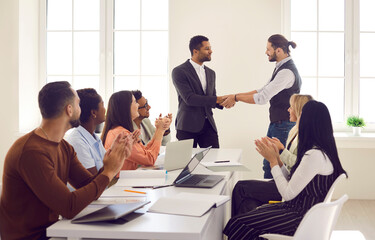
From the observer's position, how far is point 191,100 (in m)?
4.22

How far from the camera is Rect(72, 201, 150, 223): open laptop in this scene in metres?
1.70

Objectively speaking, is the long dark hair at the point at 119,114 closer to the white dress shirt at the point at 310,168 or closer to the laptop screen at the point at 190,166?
the laptop screen at the point at 190,166

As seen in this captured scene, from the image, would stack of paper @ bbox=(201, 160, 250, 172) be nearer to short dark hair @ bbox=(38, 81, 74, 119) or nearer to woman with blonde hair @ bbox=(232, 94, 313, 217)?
woman with blonde hair @ bbox=(232, 94, 313, 217)

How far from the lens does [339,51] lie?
5.20 metres

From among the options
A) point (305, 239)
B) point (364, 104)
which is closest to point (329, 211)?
point (305, 239)

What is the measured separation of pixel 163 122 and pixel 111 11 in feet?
8.82

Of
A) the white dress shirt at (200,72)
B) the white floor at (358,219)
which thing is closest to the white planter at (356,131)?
the white floor at (358,219)

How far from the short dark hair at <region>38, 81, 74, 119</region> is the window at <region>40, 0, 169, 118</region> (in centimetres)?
345

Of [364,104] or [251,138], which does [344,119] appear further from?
[251,138]

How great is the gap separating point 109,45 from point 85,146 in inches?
126

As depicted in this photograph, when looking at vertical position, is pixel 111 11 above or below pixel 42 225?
above

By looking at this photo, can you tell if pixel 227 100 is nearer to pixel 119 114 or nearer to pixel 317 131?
pixel 119 114

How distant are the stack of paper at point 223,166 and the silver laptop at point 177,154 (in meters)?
0.17

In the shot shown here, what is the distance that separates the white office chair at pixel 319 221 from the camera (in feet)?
5.97
